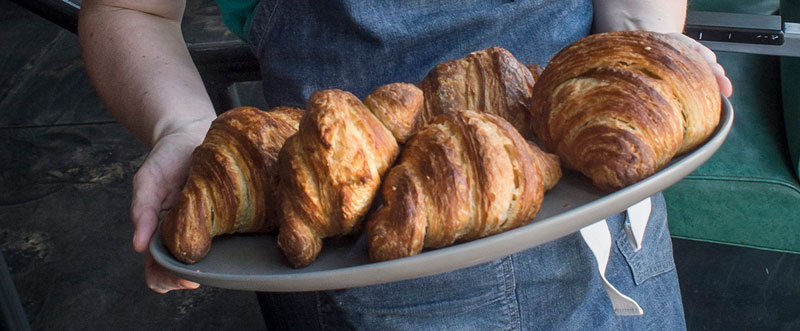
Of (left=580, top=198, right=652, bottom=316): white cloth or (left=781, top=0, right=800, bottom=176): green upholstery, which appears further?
(left=781, top=0, right=800, bottom=176): green upholstery

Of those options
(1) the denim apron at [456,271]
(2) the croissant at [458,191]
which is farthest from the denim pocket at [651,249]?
(2) the croissant at [458,191]

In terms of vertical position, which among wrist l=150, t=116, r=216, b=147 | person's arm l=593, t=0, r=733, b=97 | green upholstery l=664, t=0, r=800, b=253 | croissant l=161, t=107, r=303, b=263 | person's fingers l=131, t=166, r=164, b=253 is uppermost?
croissant l=161, t=107, r=303, b=263

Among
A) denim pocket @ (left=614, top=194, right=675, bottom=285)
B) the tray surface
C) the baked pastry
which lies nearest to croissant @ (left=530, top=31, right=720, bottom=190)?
the tray surface

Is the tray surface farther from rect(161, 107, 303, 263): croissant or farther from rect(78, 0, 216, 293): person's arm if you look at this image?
rect(78, 0, 216, 293): person's arm

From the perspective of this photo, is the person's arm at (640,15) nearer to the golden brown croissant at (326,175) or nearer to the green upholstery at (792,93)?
the golden brown croissant at (326,175)

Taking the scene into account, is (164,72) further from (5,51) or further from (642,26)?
(5,51)


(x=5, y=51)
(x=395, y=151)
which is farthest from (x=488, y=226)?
(x=5, y=51)

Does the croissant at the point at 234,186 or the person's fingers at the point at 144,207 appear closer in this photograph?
the croissant at the point at 234,186
